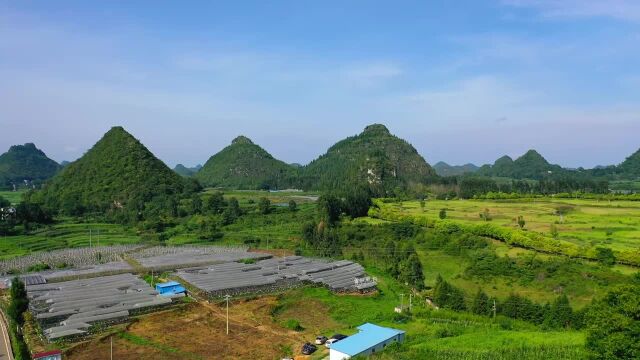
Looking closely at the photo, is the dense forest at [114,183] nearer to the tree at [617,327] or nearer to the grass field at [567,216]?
the grass field at [567,216]

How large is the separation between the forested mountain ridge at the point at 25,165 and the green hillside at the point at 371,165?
8578cm

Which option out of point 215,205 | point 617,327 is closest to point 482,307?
point 617,327

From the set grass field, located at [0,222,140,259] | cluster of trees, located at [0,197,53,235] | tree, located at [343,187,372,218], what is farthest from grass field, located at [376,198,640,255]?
cluster of trees, located at [0,197,53,235]

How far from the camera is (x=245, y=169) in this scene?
14412 cm

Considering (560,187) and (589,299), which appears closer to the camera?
(589,299)

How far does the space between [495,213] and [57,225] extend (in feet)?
189

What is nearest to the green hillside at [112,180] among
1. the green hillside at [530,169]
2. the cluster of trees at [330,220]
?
the cluster of trees at [330,220]

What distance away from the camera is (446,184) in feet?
326

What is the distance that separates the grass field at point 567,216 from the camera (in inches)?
1625

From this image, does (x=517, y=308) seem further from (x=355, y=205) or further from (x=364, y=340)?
(x=355, y=205)

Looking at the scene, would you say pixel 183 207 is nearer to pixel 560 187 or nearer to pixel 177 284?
pixel 177 284

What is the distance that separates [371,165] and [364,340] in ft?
279

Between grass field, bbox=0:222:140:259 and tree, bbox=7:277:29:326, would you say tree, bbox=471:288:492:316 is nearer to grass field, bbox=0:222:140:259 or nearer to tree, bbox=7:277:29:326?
tree, bbox=7:277:29:326

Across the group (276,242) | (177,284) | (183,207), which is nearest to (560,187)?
(276,242)
